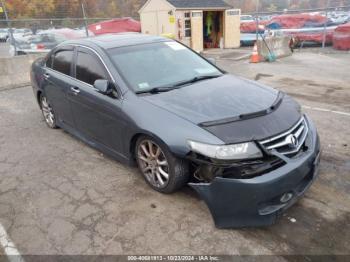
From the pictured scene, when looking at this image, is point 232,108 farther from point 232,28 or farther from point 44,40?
point 232,28

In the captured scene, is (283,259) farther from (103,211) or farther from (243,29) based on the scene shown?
(243,29)

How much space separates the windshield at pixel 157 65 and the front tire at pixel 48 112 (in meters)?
2.10

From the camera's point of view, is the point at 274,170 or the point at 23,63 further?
the point at 23,63

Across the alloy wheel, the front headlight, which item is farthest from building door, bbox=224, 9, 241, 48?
the front headlight

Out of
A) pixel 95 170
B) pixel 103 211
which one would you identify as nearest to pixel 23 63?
pixel 95 170

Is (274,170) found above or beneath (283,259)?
above

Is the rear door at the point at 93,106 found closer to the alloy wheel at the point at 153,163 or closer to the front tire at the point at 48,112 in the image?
the alloy wheel at the point at 153,163

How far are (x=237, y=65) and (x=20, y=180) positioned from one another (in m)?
9.46

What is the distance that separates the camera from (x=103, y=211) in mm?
3287

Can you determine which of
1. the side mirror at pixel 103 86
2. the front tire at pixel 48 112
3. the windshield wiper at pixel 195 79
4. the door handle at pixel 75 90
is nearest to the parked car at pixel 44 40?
the front tire at pixel 48 112

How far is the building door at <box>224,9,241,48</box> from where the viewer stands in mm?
16656

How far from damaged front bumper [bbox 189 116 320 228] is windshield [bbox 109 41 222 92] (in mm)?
1492

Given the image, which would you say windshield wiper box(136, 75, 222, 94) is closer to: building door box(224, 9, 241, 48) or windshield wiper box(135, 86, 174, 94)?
windshield wiper box(135, 86, 174, 94)

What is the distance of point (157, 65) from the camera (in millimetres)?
3955
